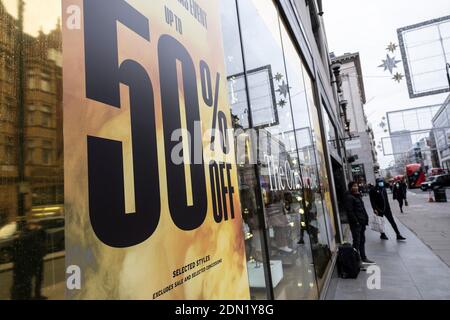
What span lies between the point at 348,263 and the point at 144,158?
18.6 ft

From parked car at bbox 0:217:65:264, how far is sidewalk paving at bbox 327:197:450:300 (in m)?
4.72

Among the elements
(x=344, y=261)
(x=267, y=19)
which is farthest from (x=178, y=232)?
(x=344, y=261)

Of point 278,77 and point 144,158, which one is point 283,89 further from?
point 144,158

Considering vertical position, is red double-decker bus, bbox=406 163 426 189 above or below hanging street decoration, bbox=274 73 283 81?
below

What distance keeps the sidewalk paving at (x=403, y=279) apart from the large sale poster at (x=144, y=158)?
396cm

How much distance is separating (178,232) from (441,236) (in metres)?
9.90

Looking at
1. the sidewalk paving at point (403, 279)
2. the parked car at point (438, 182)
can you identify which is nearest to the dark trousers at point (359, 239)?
the sidewalk paving at point (403, 279)

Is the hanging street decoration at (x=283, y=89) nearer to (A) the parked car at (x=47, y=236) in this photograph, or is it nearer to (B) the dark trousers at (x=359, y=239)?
(B) the dark trousers at (x=359, y=239)

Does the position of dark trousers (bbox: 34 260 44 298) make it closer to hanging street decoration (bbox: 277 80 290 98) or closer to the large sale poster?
the large sale poster

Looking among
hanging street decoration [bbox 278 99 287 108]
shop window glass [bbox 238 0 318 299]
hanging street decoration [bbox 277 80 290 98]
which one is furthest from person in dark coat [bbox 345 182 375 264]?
hanging street decoration [bbox 278 99 287 108]

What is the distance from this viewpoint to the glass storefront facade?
2.69 feet

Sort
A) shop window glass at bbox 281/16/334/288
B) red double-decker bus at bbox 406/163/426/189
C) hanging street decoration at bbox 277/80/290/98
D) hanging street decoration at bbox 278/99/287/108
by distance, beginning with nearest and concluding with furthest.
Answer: hanging street decoration at bbox 278/99/287/108 < hanging street decoration at bbox 277/80/290/98 < shop window glass at bbox 281/16/334/288 < red double-decker bus at bbox 406/163/426/189

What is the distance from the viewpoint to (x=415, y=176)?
1812 inches

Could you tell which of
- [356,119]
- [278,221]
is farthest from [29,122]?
[356,119]
